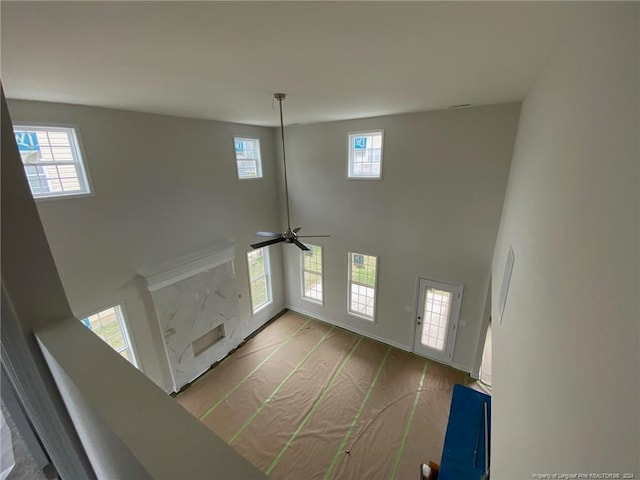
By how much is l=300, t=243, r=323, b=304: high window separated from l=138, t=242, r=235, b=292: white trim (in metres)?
2.10

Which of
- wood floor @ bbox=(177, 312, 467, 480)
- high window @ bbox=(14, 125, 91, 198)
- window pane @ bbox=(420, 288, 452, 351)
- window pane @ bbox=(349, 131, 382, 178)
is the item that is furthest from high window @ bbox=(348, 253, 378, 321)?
high window @ bbox=(14, 125, 91, 198)

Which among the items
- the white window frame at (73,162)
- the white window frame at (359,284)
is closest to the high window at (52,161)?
the white window frame at (73,162)

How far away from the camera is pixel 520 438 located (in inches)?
58.2

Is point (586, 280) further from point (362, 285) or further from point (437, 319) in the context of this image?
point (362, 285)

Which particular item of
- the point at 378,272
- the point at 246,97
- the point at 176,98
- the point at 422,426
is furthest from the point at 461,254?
the point at 176,98

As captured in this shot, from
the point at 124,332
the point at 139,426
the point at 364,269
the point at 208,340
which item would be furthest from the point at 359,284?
the point at 139,426

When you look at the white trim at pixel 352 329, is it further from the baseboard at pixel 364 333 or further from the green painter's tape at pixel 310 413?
the green painter's tape at pixel 310 413

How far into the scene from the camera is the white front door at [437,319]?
549 centimetres

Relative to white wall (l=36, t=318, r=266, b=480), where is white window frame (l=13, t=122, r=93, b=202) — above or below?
above

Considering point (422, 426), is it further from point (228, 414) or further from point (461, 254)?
point (228, 414)

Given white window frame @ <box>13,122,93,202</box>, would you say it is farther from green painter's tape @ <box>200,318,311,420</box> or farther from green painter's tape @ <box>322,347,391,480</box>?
green painter's tape @ <box>322,347,391,480</box>

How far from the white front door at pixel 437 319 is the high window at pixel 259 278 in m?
3.98

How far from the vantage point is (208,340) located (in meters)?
5.85

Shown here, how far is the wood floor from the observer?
413 cm
